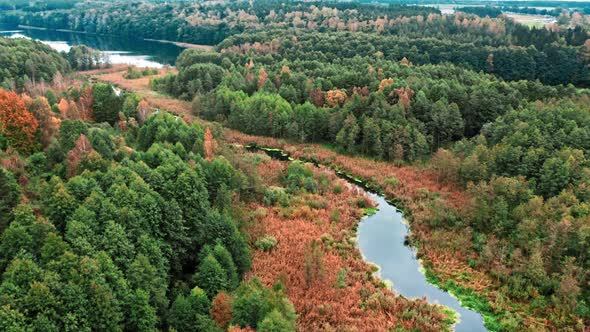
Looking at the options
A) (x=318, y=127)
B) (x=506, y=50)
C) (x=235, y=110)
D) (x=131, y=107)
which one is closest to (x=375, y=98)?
(x=318, y=127)

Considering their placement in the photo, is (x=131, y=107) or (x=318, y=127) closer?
(x=131, y=107)

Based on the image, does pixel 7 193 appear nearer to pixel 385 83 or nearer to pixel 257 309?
pixel 257 309

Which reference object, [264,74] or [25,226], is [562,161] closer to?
[25,226]

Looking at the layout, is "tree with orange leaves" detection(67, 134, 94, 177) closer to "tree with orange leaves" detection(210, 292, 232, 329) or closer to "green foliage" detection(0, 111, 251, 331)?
"green foliage" detection(0, 111, 251, 331)

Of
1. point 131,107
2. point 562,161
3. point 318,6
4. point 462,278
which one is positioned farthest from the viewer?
point 318,6

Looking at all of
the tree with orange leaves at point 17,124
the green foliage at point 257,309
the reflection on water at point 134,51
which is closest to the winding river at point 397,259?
the green foliage at point 257,309

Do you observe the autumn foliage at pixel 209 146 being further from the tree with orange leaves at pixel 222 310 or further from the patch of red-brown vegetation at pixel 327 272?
Result: the tree with orange leaves at pixel 222 310
